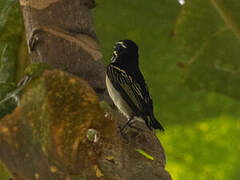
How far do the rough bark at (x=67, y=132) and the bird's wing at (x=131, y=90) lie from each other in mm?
596

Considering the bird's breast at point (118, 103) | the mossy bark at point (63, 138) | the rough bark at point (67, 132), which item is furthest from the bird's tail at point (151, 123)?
the mossy bark at point (63, 138)

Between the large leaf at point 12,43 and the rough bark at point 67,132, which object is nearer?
the rough bark at point 67,132

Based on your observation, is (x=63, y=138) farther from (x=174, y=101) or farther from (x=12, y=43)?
(x=174, y=101)

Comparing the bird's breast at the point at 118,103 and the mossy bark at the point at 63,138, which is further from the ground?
the mossy bark at the point at 63,138

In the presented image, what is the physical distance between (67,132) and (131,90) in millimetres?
959

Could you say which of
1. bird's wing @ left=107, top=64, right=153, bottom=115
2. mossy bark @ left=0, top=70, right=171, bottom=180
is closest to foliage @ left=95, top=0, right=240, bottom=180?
bird's wing @ left=107, top=64, right=153, bottom=115

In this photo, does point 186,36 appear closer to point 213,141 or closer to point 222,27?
point 222,27

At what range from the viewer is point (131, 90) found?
1718mm

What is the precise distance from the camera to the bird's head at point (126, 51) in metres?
1.66

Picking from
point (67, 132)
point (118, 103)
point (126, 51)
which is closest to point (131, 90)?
point (126, 51)

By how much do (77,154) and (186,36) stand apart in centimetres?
61

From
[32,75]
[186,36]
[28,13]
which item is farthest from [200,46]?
[32,75]

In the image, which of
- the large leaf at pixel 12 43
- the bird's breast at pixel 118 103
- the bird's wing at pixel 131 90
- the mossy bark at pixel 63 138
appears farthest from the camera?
the bird's wing at pixel 131 90

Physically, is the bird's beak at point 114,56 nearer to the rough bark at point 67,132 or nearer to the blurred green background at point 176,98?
the blurred green background at point 176,98
